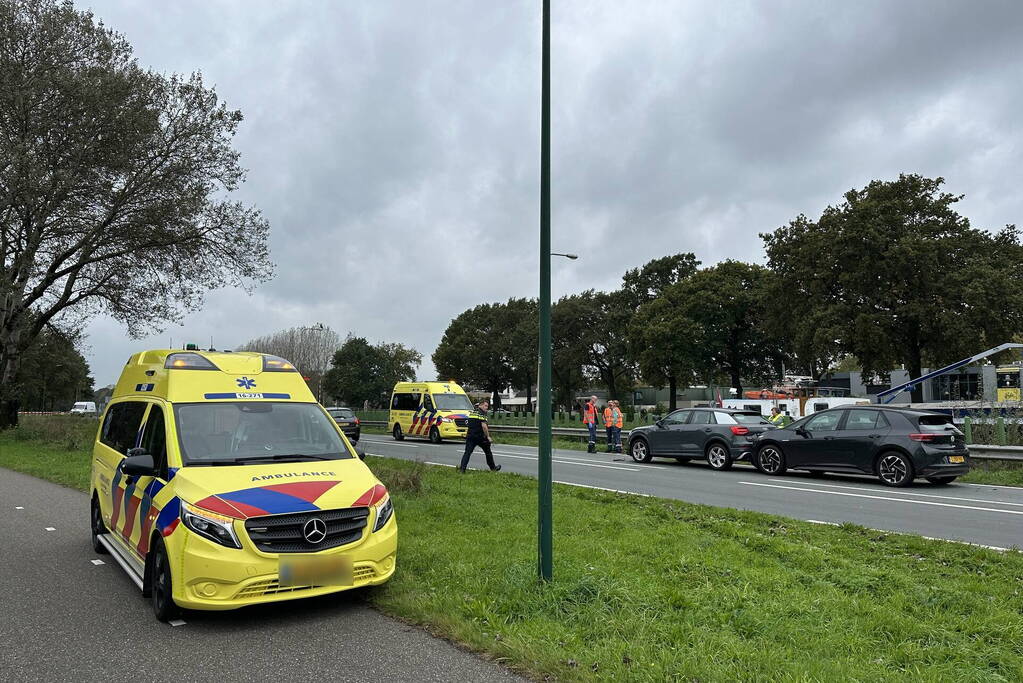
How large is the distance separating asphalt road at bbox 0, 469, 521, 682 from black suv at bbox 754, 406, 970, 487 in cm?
1159

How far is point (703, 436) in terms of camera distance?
711 inches

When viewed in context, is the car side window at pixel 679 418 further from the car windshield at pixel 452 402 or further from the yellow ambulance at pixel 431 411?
the car windshield at pixel 452 402

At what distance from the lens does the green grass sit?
4227 mm

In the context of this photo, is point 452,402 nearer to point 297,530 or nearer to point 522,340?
point 297,530

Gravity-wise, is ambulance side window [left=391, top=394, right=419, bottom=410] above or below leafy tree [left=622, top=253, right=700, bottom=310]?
below

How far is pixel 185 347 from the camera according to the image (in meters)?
7.64

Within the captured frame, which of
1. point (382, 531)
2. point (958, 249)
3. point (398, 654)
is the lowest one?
point (398, 654)

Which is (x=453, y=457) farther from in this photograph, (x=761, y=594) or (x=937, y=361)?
(x=937, y=361)

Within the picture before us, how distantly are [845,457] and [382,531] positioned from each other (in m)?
11.8

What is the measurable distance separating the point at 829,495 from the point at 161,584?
34.9 feet

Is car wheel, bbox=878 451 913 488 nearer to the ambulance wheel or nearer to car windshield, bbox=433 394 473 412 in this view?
the ambulance wheel

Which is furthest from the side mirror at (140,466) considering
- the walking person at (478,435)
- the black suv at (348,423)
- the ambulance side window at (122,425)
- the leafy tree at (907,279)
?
the leafy tree at (907,279)

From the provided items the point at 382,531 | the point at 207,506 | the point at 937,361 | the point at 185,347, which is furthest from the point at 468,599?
the point at 937,361

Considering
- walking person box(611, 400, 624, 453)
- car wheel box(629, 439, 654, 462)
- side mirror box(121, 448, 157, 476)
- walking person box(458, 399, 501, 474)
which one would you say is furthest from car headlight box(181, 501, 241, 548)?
walking person box(611, 400, 624, 453)
